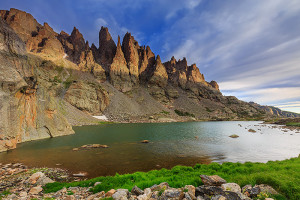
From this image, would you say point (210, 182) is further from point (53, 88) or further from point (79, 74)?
point (79, 74)

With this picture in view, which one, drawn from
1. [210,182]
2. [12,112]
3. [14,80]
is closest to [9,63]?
[14,80]

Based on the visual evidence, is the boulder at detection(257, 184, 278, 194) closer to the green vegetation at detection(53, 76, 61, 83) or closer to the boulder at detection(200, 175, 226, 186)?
the boulder at detection(200, 175, 226, 186)

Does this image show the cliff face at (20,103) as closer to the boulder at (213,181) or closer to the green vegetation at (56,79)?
the boulder at (213,181)

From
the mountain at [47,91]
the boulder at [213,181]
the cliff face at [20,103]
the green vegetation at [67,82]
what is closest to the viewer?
the boulder at [213,181]

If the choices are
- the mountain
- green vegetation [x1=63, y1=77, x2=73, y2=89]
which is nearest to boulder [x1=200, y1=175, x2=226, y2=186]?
the mountain

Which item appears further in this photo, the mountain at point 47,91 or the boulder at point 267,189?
the mountain at point 47,91

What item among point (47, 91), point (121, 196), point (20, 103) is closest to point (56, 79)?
point (47, 91)

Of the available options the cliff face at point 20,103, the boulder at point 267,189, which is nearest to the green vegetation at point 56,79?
the cliff face at point 20,103

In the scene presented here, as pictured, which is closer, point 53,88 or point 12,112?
point 12,112

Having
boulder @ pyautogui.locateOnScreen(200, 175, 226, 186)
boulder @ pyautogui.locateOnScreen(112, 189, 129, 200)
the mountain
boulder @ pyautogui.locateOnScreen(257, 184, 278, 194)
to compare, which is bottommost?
boulder @ pyautogui.locateOnScreen(112, 189, 129, 200)

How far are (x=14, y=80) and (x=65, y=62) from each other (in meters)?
161

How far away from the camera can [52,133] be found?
157ft

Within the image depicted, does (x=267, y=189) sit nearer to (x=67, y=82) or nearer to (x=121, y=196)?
(x=121, y=196)

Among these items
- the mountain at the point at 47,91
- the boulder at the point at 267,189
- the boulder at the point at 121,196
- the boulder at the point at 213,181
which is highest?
the mountain at the point at 47,91
